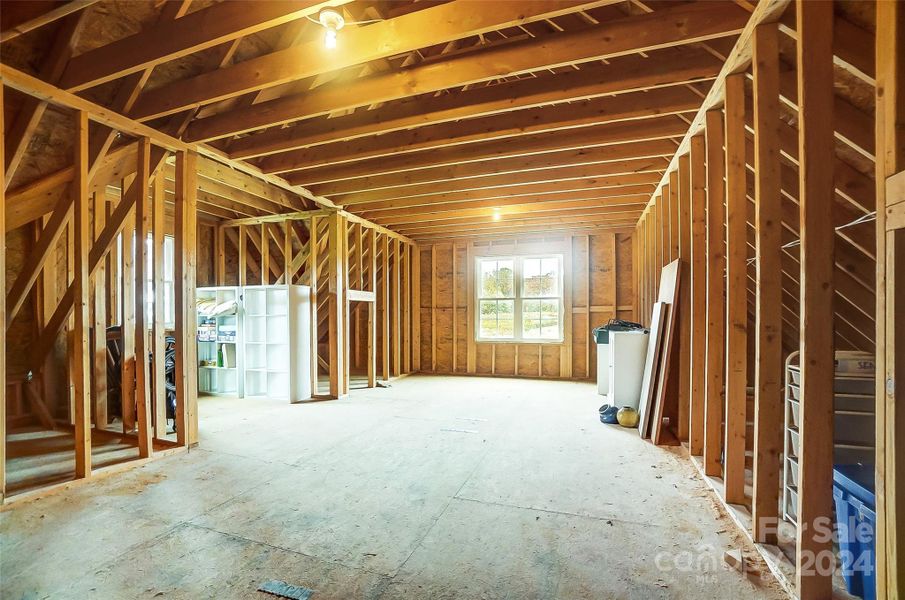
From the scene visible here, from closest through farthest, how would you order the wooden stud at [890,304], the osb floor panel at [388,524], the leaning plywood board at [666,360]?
1. the wooden stud at [890,304]
2. the osb floor panel at [388,524]
3. the leaning plywood board at [666,360]

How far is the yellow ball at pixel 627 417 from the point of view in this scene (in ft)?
14.1

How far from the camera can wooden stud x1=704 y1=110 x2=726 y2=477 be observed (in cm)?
278

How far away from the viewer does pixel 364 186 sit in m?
5.09

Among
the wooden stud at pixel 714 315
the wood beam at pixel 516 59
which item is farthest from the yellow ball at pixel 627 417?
the wood beam at pixel 516 59

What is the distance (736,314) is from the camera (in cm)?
240

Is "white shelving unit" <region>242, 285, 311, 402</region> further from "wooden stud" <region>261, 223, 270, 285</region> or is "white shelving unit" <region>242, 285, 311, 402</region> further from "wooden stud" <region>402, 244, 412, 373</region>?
"wooden stud" <region>402, 244, 412, 373</region>

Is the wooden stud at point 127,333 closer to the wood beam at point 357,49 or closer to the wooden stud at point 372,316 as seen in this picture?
the wood beam at point 357,49

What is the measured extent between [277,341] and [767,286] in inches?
222

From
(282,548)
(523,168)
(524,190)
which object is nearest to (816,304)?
(282,548)

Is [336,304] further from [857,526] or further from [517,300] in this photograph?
[857,526]

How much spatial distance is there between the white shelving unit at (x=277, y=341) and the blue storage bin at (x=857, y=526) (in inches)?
221

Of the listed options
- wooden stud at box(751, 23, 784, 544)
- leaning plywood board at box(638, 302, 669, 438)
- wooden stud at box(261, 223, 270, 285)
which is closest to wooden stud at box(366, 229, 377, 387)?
wooden stud at box(261, 223, 270, 285)

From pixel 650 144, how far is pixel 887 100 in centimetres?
286

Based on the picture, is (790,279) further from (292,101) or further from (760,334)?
(292,101)
